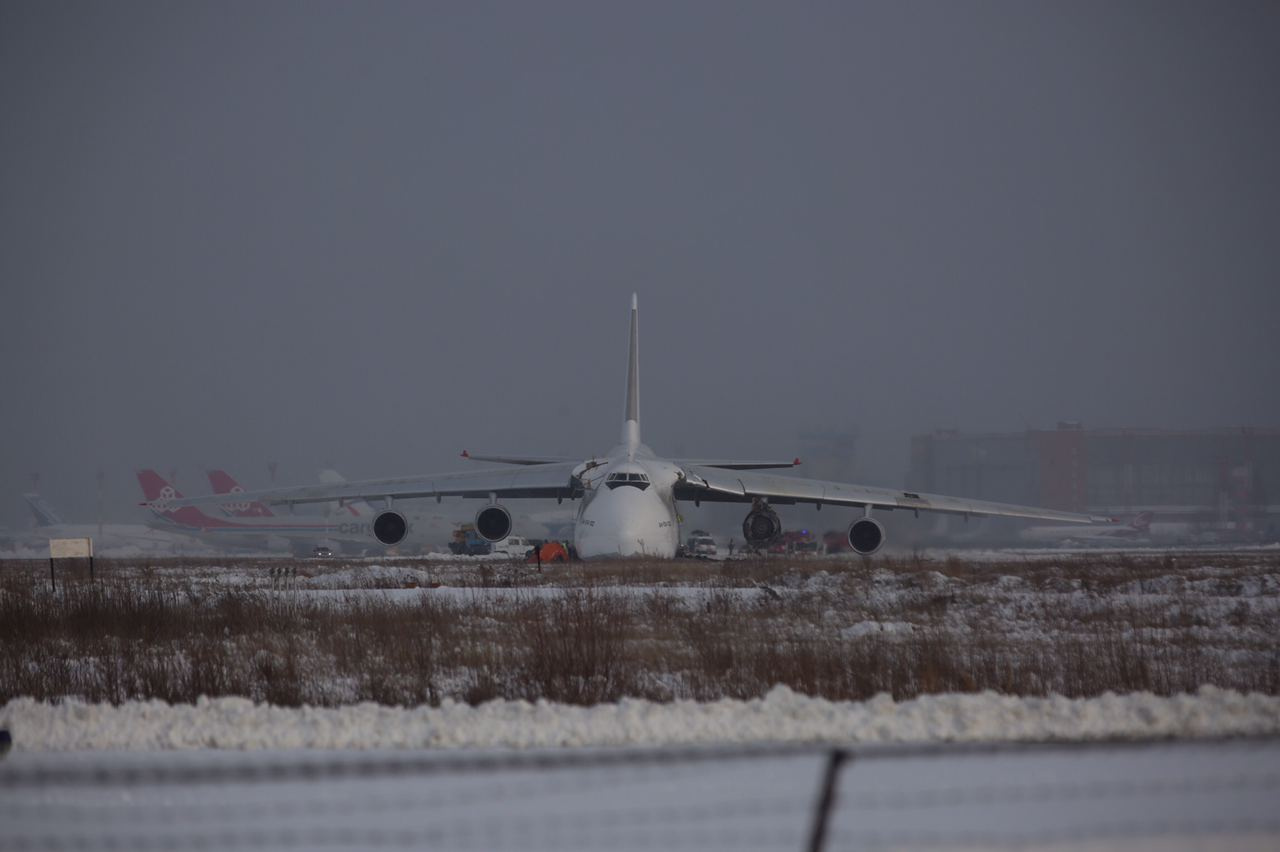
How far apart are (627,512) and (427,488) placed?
→ 5.70 meters

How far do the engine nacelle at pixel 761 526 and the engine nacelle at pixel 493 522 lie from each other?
19.0 feet

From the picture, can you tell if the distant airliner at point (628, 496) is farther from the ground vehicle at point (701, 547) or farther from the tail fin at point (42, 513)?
the tail fin at point (42, 513)

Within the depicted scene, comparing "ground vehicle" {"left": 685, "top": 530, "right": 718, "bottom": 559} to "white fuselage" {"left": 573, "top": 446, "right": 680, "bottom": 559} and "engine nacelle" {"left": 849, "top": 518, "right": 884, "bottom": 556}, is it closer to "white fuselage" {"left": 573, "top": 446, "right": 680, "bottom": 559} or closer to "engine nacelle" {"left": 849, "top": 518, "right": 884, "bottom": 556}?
"engine nacelle" {"left": 849, "top": 518, "right": 884, "bottom": 556}

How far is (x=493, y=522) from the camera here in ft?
86.5

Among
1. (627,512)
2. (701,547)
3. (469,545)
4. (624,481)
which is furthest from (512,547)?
(627,512)

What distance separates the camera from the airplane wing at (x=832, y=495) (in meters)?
27.2

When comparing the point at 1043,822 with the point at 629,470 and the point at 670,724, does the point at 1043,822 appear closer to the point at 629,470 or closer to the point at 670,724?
the point at 670,724

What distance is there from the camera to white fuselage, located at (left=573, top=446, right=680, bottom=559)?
23906 mm

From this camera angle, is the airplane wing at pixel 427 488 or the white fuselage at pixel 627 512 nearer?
the white fuselage at pixel 627 512

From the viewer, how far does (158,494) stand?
6462 centimetres

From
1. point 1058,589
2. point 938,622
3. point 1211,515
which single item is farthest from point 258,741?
point 1211,515

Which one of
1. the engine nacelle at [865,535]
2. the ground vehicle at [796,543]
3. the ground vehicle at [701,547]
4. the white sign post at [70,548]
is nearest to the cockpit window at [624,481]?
the engine nacelle at [865,535]

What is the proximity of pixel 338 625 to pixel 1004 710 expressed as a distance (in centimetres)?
733

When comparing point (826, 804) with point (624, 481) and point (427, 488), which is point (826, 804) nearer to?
point (624, 481)
